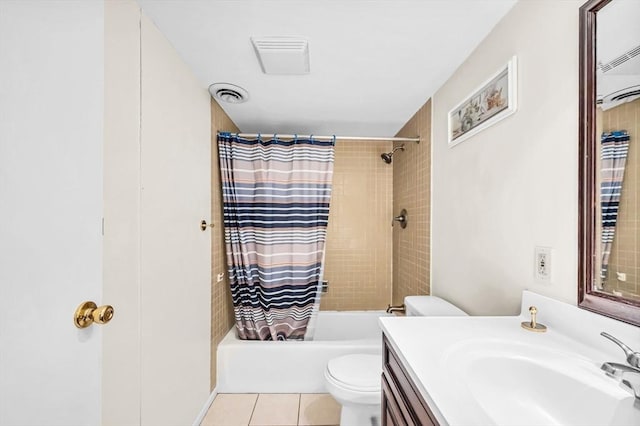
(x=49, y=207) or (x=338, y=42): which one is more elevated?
(x=338, y=42)

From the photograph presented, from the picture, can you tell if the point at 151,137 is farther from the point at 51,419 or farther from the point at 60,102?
the point at 51,419

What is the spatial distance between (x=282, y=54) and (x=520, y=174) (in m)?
1.23

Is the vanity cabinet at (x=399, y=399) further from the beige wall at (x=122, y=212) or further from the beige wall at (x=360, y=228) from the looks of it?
the beige wall at (x=360, y=228)


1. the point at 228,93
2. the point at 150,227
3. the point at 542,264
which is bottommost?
the point at 542,264

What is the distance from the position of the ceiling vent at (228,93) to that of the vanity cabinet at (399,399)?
169 centimetres

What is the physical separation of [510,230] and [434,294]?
88 cm

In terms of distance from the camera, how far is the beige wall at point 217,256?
196 centimetres

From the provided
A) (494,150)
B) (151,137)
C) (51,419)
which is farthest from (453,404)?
(151,137)

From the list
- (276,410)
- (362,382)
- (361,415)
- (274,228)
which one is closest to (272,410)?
(276,410)

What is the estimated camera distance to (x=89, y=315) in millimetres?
659

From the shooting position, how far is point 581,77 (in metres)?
0.83

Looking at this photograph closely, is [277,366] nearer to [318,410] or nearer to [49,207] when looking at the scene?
[318,410]

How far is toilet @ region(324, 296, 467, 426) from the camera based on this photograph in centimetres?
142

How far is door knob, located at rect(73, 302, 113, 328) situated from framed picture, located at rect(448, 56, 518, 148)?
59.7 inches
